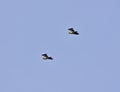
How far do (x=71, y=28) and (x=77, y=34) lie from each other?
1.49 metres

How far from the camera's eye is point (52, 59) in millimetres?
173375

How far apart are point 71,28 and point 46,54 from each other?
8298 millimetres

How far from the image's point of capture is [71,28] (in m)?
168

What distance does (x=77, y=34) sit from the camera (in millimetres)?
168125

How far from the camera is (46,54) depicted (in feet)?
568

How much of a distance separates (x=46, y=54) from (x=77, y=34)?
8171mm

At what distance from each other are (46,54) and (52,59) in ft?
4.52

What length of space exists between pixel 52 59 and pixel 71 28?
8.42 m

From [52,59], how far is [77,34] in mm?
8047
